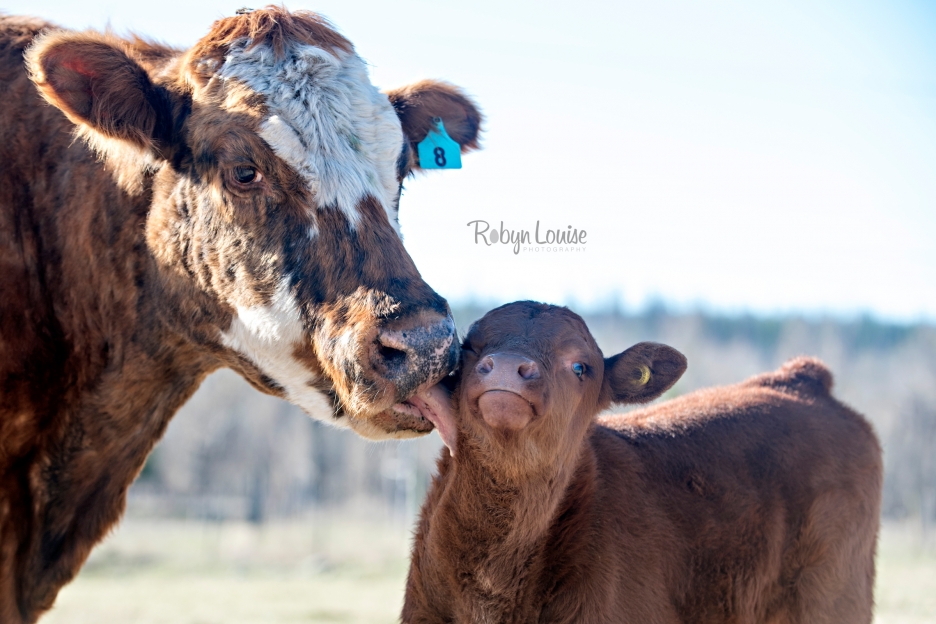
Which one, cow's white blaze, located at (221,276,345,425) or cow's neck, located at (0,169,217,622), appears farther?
cow's neck, located at (0,169,217,622)

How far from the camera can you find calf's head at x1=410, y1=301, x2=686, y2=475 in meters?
3.48

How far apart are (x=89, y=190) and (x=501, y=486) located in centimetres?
A: 222

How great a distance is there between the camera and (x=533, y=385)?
351cm

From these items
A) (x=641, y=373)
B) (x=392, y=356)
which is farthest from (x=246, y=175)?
(x=641, y=373)

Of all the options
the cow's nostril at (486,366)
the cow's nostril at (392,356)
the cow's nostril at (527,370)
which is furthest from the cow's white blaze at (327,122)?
the cow's nostril at (527,370)

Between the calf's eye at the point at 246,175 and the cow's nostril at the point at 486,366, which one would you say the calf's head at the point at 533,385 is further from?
the calf's eye at the point at 246,175

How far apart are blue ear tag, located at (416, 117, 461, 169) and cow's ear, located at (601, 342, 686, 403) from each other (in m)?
1.40

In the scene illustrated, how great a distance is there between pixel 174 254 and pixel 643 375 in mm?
2275

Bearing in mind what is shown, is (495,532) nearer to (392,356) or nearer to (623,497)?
(623,497)

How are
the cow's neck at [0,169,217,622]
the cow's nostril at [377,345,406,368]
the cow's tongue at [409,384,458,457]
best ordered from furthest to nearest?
the cow's neck at [0,169,217,622], the cow's tongue at [409,384,458,457], the cow's nostril at [377,345,406,368]

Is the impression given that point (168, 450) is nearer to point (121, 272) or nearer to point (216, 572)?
point (216, 572)

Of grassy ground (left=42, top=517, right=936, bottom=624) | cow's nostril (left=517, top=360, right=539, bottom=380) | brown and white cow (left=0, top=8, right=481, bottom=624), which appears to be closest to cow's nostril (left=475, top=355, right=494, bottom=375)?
cow's nostril (left=517, top=360, right=539, bottom=380)

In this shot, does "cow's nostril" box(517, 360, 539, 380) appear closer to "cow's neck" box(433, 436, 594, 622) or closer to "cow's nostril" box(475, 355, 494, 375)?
"cow's nostril" box(475, 355, 494, 375)

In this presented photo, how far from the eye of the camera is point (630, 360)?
417 cm
